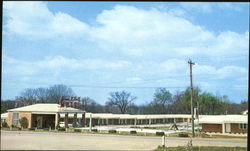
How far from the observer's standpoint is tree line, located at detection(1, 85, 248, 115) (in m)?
42.5

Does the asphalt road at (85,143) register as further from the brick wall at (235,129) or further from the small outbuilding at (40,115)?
the small outbuilding at (40,115)

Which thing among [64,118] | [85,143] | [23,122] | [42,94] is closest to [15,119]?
[23,122]

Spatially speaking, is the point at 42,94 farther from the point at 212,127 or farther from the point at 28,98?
the point at 212,127

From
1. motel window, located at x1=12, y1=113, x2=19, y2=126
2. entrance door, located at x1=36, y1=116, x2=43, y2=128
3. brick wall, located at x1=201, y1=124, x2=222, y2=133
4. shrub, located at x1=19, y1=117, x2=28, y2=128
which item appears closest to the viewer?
brick wall, located at x1=201, y1=124, x2=222, y2=133

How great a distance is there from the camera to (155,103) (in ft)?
195

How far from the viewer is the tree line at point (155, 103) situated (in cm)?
4253

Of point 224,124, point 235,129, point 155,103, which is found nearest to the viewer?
point 235,129

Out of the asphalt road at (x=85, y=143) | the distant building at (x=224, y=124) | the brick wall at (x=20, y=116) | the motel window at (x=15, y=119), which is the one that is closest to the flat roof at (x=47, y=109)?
the brick wall at (x=20, y=116)

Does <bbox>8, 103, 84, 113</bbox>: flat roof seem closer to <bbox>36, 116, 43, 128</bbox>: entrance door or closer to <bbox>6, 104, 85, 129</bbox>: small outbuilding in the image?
<bbox>6, 104, 85, 129</bbox>: small outbuilding

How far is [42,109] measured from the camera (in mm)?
33906

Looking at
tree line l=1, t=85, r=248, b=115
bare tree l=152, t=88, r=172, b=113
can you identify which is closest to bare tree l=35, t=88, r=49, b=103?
tree line l=1, t=85, r=248, b=115

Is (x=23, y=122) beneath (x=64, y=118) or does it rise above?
beneath

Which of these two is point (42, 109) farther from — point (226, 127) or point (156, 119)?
point (156, 119)

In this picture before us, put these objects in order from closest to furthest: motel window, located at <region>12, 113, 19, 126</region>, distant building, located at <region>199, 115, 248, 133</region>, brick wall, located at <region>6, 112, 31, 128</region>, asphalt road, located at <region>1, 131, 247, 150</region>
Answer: asphalt road, located at <region>1, 131, 247, 150</region> < distant building, located at <region>199, 115, 248, 133</region> < brick wall, located at <region>6, 112, 31, 128</region> < motel window, located at <region>12, 113, 19, 126</region>
